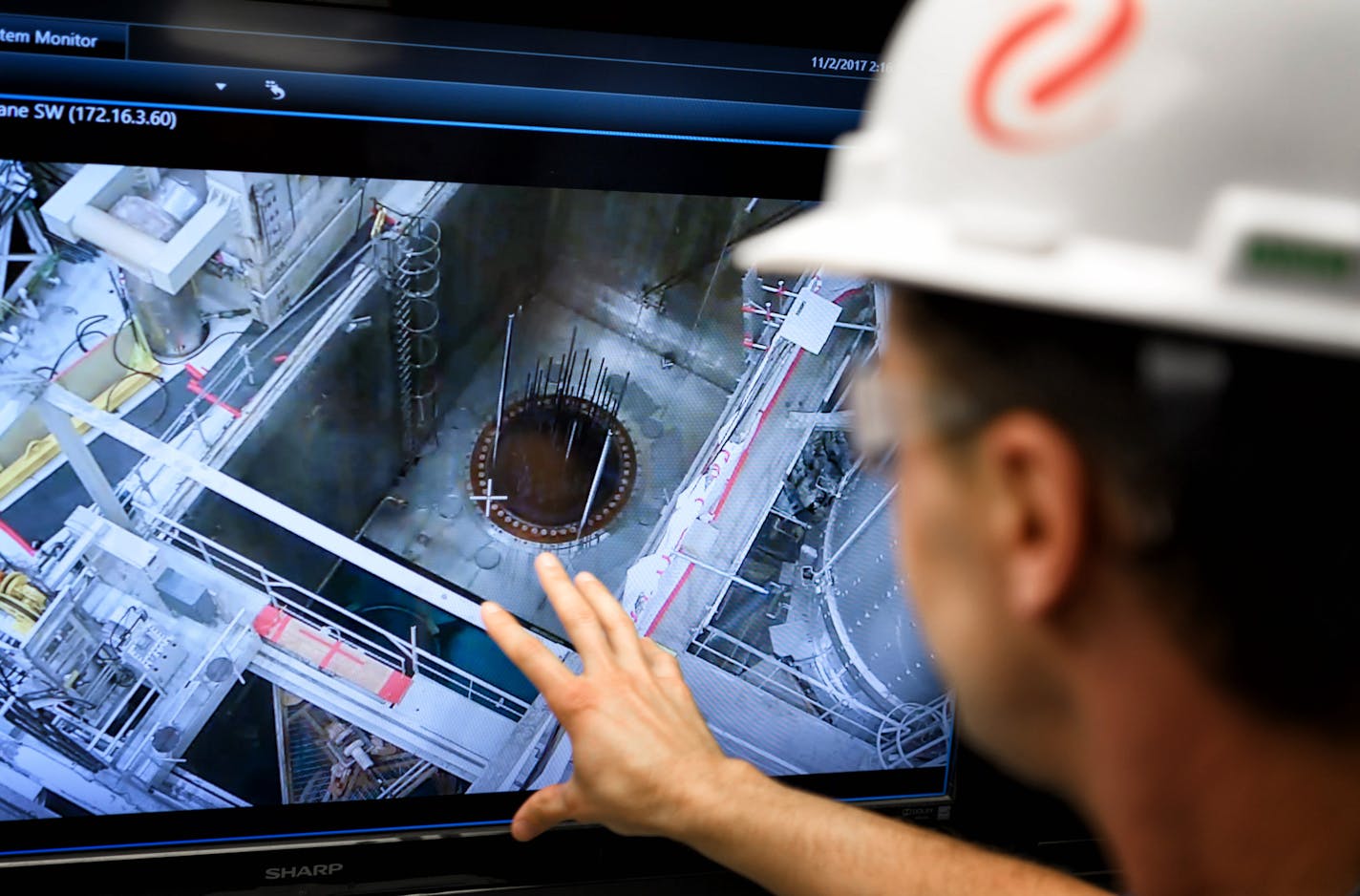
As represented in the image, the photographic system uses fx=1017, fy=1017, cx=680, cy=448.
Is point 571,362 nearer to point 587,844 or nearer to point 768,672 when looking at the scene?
point 768,672

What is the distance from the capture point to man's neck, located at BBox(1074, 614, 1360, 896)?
1.74 feet

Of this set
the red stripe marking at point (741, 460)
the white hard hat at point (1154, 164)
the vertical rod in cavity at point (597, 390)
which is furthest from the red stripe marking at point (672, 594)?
the white hard hat at point (1154, 164)

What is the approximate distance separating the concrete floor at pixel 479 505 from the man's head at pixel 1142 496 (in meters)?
0.55

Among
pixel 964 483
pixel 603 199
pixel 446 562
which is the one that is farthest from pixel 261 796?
pixel 964 483

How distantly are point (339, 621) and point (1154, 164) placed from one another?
90 centimetres

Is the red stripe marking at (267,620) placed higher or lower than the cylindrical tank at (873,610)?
lower

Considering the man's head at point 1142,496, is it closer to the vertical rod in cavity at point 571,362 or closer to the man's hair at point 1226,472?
the man's hair at point 1226,472

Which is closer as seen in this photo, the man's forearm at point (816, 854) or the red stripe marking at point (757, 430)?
the man's forearm at point (816, 854)

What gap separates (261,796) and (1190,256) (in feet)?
3.47

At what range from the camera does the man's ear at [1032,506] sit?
51 cm

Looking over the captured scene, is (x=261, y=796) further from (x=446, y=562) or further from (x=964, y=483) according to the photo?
(x=964, y=483)

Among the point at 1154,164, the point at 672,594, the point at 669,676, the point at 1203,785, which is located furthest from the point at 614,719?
the point at 1154,164

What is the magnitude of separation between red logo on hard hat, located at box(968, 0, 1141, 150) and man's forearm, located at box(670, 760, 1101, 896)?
0.67 metres

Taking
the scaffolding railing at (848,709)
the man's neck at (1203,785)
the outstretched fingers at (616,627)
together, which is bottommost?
the man's neck at (1203,785)
